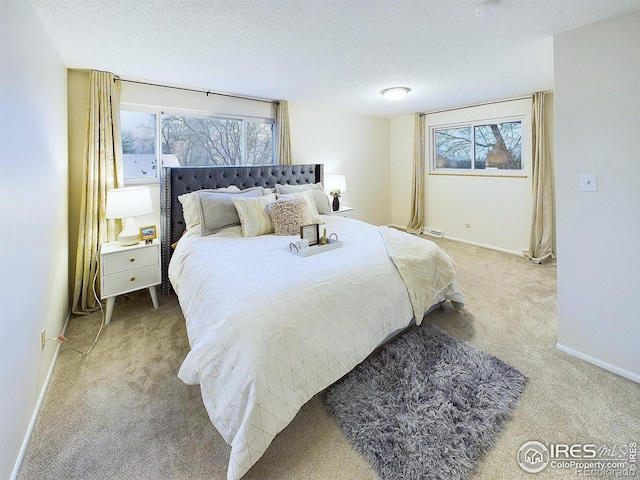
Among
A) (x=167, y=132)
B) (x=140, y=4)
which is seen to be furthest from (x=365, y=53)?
(x=167, y=132)

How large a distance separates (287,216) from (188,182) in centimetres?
121

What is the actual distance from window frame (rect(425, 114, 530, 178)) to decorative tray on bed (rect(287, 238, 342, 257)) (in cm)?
348

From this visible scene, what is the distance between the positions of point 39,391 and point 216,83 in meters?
3.01

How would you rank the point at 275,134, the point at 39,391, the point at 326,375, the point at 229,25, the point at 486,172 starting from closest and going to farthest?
1. the point at 326,375
2. the point at 39,391
3. the point at 229,25
4. the point at 275,134
5. the point at 486,172

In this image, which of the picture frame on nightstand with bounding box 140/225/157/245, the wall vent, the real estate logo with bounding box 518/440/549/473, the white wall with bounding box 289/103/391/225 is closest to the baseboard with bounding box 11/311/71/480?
the picture frame on nightstand with bounding box 140/225/157/245

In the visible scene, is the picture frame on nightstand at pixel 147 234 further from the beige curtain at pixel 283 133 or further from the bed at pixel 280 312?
the beige curtain at pixel 283 133

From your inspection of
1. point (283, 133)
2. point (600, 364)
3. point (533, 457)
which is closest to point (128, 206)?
point (283, 133)

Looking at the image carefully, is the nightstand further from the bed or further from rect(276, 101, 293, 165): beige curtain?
rect(276, 101, 293, 165): beige curtain

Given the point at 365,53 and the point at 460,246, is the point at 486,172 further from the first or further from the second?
the point at 365,53

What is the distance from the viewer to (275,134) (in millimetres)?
4145

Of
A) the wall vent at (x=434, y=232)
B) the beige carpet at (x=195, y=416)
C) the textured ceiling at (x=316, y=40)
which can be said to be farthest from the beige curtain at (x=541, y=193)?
the beige carpet at (x=195, y=416)

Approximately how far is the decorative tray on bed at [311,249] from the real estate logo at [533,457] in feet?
5.11

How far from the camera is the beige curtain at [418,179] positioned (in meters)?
5.34

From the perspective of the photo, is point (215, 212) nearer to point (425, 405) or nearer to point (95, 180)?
Result: point (95, 180)
